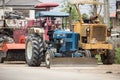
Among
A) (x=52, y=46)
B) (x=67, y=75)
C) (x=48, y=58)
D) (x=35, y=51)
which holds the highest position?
(x=52, y=46)

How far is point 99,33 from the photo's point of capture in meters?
23.6

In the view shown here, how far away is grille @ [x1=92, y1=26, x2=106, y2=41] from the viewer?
23547mm

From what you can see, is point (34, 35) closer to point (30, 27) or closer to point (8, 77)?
point (30, 27)

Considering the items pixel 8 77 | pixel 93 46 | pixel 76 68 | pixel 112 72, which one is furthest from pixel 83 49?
pixel 8 77

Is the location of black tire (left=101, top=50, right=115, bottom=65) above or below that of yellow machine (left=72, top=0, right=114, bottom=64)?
below

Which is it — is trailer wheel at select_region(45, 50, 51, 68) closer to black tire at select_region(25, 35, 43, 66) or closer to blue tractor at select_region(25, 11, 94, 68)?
blue tractor at select_region(25, 11, 94, 68)

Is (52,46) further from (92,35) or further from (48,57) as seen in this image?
(92,35)

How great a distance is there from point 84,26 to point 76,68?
243 centimetres

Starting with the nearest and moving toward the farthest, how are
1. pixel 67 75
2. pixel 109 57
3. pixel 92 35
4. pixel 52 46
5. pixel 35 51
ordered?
pixel 67 75 → pixel 35 51 → pixel 92 35 → pixel 52 46 → pixel 109 57

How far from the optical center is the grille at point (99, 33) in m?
23.5

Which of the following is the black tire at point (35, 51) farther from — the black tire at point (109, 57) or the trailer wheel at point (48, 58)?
the black tire at point (109, 57)

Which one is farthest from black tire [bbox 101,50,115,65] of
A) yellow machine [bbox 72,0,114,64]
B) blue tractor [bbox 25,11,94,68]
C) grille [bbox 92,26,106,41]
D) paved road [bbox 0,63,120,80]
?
paved road [bbox 0,63,120,80]

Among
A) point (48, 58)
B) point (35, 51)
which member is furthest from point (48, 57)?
point (35, 51)

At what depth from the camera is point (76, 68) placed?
21844mm
